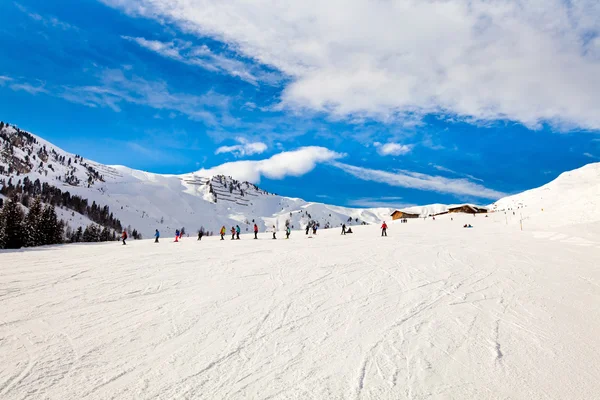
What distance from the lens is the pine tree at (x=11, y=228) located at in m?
42.0

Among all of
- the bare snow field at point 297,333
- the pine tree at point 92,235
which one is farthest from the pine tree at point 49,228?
the bare snow field at point 297,333

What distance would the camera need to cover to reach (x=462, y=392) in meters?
5.90

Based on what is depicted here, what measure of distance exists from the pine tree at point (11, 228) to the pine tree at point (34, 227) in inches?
33.9

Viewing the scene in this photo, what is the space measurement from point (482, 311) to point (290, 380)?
6.91 m

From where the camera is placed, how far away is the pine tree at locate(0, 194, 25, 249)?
4203 cm

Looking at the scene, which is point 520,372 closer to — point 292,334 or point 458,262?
point 292,334

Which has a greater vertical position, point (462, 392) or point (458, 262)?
point (458, 262)

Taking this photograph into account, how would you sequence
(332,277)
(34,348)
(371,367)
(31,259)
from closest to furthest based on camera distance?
(371,367)
(34,348)
(332,277)
(31,259)

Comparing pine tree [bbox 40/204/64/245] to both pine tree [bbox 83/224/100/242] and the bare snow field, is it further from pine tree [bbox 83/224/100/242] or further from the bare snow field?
the bare snow field

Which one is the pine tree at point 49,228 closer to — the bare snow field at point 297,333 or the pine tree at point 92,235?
the pine tree at point 92,235

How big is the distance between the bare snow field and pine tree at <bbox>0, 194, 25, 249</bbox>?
34.8 meters

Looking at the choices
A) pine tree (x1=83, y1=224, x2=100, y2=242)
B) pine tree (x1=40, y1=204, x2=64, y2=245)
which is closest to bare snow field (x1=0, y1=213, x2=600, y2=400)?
pine tree (x1=40, y1=204, x2=64, y2=245)

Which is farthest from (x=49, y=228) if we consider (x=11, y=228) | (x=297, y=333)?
(x=297, y=333)

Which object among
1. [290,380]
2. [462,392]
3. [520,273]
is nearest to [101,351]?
[290,380]
